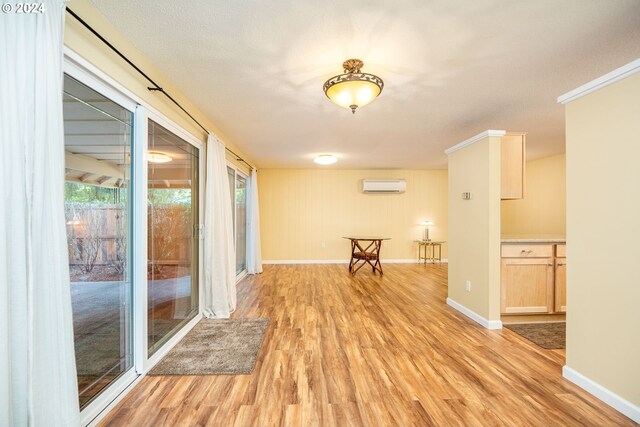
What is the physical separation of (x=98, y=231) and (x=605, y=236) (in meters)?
3.36

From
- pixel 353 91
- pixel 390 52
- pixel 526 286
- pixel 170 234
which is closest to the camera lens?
pixel 390 52

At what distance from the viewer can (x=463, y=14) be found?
166 centimetres

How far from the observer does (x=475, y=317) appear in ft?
10.6

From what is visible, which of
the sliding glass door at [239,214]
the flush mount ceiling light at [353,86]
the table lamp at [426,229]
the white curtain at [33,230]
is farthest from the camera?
the table lamp at [426,229]

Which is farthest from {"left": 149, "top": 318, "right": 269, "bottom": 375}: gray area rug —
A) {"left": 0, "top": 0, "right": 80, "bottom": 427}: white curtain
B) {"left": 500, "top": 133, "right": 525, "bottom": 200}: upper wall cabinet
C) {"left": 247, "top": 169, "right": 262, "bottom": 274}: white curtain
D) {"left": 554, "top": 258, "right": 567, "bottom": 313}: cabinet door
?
{"left": 554, "top": 258, "right": 567, "bottom": 313}: cabinet door

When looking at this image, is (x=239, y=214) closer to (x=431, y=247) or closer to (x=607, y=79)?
(x=431, y=247)

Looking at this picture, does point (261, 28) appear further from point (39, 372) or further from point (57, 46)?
point (39, 372)

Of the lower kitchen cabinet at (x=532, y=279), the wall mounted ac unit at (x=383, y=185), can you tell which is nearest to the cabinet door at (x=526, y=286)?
the lower kitchen cabinet at (x=532, y=279)

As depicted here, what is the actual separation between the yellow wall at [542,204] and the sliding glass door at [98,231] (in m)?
6.27

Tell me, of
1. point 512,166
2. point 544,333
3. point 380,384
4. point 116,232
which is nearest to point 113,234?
point 116,232

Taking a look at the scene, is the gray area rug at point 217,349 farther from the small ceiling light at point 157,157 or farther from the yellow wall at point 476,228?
the yellow wall at point 476,228

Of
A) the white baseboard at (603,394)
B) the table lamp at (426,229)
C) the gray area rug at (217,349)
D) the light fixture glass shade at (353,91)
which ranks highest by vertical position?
the light fixture glass shade at (353,91)

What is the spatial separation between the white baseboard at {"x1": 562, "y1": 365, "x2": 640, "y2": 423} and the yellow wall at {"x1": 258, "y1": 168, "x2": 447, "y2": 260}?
525cm

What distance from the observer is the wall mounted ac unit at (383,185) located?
23.2 feet
